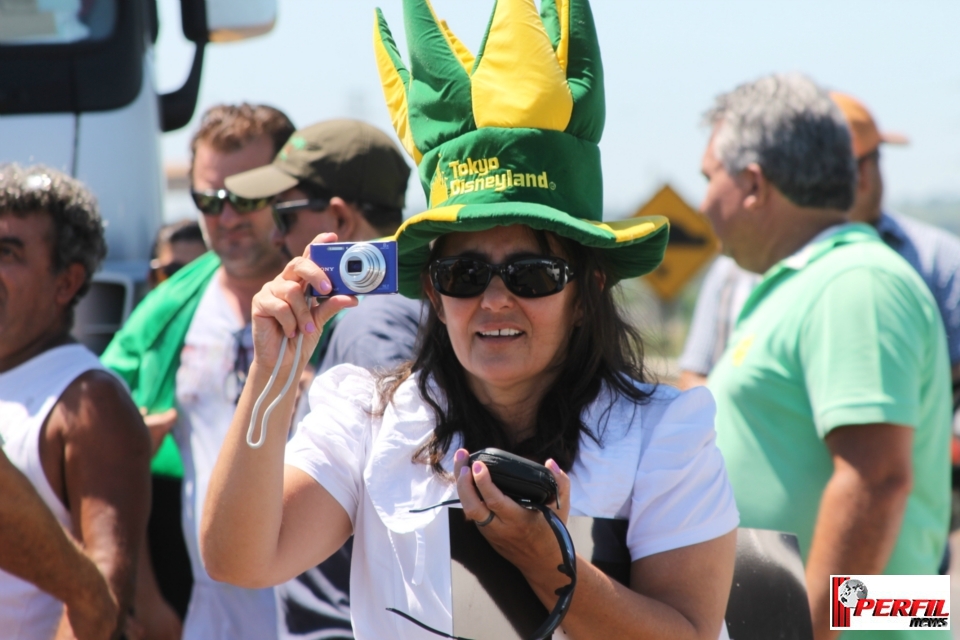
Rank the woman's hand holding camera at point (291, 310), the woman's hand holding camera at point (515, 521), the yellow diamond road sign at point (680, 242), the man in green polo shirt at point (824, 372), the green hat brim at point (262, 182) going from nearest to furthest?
1. the woman's hand holding camera at point (515, 521)
2. the woman's hand holding camera at point (291, 310)
3. the man in green polo shirt at point (824, 372)
4. the green hat brim at point (262, 182)
5. the yellow diamond road sign at point (680, 242)

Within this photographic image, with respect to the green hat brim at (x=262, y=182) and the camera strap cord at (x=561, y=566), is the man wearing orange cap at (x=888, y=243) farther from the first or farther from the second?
the camera strap cord at (x=561, y=566)

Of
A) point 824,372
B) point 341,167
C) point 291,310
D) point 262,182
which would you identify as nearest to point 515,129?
point 291,310

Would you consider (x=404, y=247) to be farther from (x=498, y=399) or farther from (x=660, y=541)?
(x=660, y=541)

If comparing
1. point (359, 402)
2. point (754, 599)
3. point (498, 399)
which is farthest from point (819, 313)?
point (359, 402)

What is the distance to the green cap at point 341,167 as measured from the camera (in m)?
3.42

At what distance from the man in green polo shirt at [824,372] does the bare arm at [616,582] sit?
1061 millimetres

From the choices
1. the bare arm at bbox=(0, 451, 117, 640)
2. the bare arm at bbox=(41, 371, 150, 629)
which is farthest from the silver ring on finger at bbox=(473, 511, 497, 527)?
the bare arm at bbox=(41, 371, 150, 629)

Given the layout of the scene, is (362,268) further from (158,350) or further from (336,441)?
(158,350)

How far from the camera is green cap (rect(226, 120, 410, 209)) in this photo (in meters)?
3.42

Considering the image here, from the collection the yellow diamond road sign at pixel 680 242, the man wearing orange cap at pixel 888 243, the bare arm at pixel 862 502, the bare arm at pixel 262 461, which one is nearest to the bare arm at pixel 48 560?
the bare arm at pixel 262 461

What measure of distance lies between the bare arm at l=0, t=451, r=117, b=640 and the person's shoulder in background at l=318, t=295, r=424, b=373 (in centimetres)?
75

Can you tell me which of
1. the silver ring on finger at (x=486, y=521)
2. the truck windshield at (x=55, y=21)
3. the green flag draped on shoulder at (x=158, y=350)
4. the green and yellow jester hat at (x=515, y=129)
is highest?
the green and yellow jester hat at (x=515, y=129)

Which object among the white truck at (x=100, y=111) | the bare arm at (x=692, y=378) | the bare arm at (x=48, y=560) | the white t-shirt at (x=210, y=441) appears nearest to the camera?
the bare arm at (x=48, y=560)

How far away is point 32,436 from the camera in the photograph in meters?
2.68
